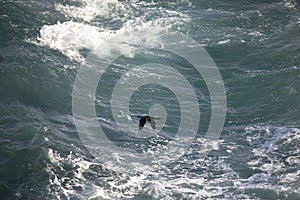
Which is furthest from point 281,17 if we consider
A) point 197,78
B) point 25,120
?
point 25,120

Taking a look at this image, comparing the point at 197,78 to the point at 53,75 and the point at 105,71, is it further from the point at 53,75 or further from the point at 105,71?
the point at 53,75

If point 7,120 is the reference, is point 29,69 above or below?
above

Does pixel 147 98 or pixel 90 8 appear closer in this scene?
pixel 147 98

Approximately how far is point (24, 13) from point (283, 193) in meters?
13.8

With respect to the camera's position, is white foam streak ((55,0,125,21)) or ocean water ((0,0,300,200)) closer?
ocean water ((0,0,300,200))

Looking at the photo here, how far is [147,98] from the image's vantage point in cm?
1875

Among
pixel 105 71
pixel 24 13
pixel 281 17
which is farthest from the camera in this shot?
pixel 281 17

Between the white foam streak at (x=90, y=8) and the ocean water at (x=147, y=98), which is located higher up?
the white foam streak at (x=90, y=8)

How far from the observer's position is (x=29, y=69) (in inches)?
717

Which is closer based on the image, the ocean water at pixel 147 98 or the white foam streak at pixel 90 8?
the ocean water at pixel 147 98

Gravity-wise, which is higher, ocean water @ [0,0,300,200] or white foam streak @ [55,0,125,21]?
white foam streak @ [55,0,125,21]

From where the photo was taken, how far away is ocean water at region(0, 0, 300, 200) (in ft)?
45.9

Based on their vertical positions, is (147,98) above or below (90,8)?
below

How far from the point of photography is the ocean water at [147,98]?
14.0 m
